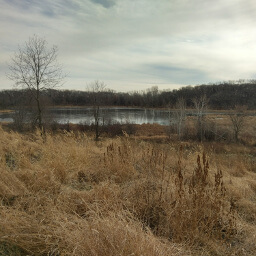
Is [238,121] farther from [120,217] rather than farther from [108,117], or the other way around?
[120,217]

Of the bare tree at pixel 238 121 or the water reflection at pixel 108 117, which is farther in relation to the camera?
the water reflection at pixel 108 117

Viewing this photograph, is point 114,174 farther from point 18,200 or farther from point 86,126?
point 86,126

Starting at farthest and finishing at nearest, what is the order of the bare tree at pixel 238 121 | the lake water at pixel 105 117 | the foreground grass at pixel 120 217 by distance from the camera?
the lake water at pixel 105 117 → the bare tree at pixel 238 121 → the foreground grass at pixel 120 217

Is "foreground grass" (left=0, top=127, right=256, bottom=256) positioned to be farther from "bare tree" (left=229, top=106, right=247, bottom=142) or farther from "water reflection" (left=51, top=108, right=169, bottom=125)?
"water reflection" (left=51, top=108, right=169, bottom=125)

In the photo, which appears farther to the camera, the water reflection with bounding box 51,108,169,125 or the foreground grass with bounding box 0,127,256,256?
the water reflection with bounding box 51,108,169,125

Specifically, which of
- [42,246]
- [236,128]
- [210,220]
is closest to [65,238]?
[42,246]

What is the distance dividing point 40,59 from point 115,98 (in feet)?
349

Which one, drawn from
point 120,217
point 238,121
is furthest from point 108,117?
point 120,217

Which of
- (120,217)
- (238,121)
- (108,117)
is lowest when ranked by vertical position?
(238,121)

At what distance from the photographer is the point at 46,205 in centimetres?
281

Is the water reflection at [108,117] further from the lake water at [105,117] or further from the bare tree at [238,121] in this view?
the bare tree at [238,121]

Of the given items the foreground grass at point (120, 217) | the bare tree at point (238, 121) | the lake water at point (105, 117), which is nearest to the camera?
the foreground grass at point (120, 217)

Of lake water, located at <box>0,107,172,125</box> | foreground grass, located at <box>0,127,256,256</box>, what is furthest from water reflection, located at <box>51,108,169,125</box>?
foreground grass, located at <box>0,127,256,256</box>

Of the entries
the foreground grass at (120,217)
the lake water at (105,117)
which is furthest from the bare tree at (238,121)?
the foreground grass at (120,217)
